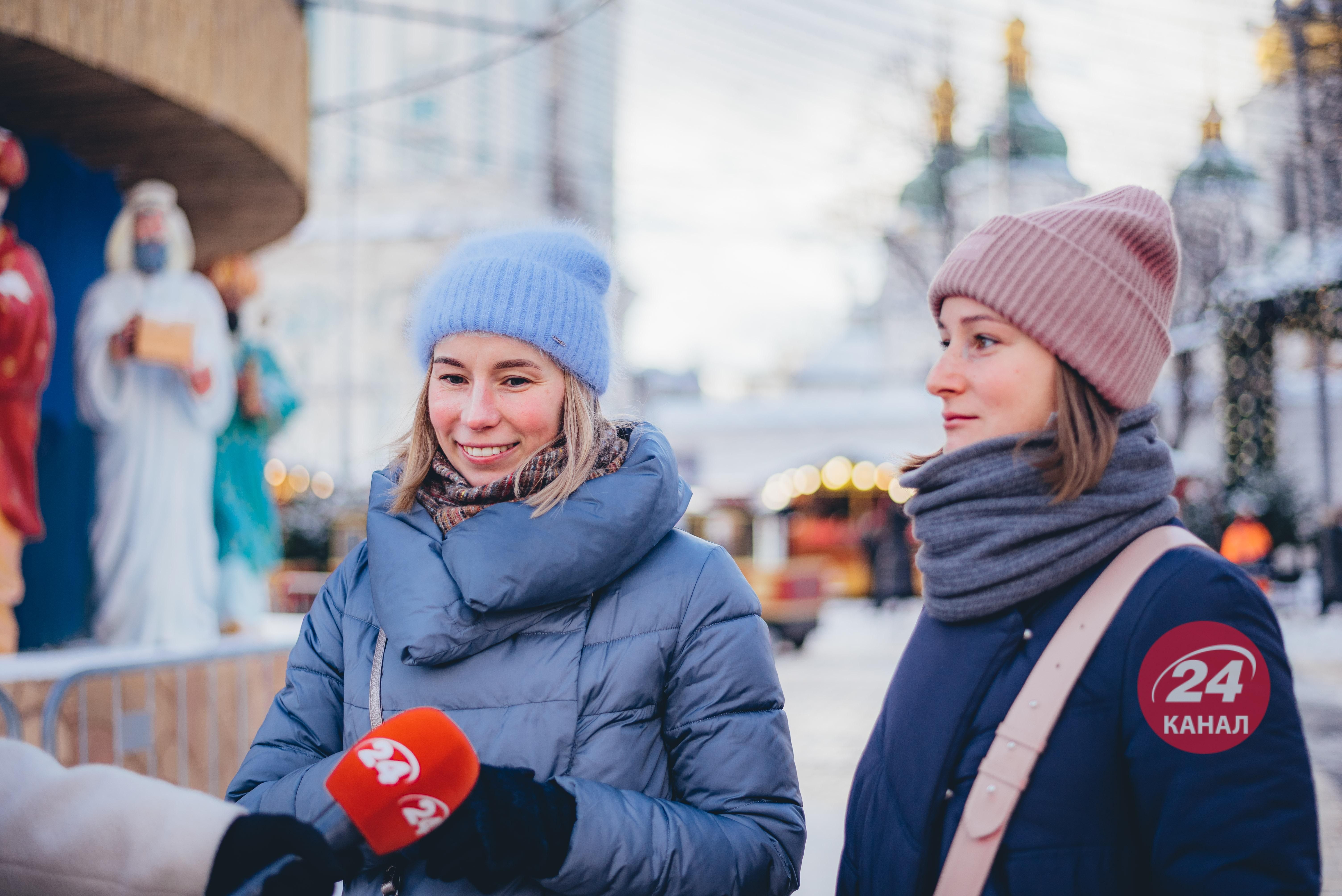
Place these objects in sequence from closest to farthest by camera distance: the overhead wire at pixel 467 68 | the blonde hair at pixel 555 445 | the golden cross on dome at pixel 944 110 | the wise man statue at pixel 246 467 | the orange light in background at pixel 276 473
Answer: the blonde hair at pixel 555 445 < the wise man statue at pixel 246 467 < the overhead wire at pixel 467 68 < the golden cross on dome at pixel 944 110 < the orange light in background at pixel 276 473

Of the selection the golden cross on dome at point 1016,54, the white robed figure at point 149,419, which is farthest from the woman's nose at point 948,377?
the golden cross on dome at point 1016,54

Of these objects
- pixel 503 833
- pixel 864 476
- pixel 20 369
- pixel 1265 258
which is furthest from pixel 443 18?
pixel 864 476

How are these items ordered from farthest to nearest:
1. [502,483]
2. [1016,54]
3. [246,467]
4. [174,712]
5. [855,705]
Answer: [1016,54] → [855,705] → [246,467] → [174,712] → [502,483]

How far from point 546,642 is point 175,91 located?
343 centimetres

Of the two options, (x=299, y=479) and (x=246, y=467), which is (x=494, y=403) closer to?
(x=246, y=467)

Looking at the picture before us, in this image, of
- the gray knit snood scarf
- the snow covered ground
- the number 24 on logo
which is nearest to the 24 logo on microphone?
the number 24 on logo

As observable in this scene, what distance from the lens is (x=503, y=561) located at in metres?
1.57

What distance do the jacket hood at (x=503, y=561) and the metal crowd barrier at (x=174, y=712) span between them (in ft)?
9.07

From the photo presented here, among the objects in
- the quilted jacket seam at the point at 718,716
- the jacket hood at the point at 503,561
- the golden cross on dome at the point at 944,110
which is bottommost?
the quilted jacket seam at the point at 718,716

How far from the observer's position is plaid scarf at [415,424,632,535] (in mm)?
1737

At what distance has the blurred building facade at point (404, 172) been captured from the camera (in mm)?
9188

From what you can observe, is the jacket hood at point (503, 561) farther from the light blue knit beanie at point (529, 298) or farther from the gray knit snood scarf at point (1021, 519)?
the gray knit snood scarf at point (1021, 519)

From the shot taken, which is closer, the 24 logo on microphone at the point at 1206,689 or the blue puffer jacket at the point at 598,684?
the 24 logo on microphone at the point at 1206,689

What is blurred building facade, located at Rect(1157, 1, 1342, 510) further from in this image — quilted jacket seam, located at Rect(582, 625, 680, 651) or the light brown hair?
quilted jacket seam, located at Rect(582, 625, 680, 651)
